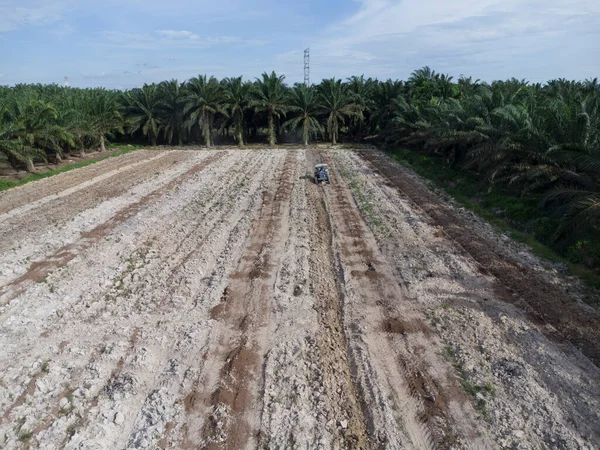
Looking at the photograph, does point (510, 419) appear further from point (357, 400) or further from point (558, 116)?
point (558, 116)

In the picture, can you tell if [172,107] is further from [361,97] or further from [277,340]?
[277,340]

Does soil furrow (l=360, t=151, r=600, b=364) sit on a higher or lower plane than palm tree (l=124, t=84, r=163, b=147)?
lower

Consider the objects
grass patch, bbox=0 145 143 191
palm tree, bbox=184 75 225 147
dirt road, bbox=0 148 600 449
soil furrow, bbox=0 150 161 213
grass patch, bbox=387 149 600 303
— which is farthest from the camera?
palm tree, bbox=184 75 225 147

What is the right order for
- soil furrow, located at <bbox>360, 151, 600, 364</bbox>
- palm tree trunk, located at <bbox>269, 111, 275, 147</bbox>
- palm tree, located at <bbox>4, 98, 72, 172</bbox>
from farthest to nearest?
palm tree trunk, located at <bbox>269, 111, 275, 147</bbox> < palm tree, located at <bbox>4, 98, 72, 172</bbox> < soil furrow, located at <bbox>360, 151, 600, 364</bbox>

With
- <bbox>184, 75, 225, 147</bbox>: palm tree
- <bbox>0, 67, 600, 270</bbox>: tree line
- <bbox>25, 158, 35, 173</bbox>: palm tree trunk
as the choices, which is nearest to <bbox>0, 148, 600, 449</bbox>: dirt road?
<bbox>0, 67, 600, 270</bbox>: tree line

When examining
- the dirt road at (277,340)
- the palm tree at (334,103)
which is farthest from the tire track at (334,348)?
the palm tree at (334,103)

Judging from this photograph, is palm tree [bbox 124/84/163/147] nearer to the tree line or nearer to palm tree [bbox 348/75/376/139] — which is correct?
the tree line

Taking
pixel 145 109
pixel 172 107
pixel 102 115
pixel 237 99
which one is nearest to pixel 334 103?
pixel 237 99

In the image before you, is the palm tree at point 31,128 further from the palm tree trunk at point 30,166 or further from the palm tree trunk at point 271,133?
the palm tree trunk at point 271,133
